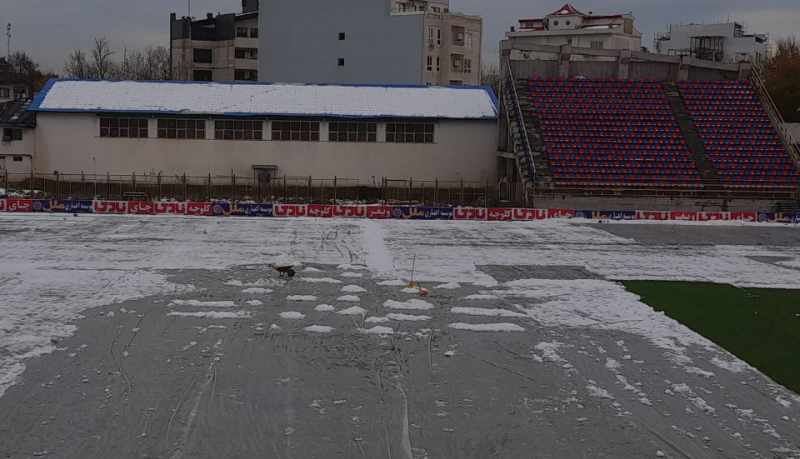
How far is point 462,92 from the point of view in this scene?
5772 centimetres

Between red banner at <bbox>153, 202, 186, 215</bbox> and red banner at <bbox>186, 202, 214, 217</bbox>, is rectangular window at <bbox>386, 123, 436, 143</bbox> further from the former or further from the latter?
red banner at <bbox>153, 202, 186, 215</bbox>

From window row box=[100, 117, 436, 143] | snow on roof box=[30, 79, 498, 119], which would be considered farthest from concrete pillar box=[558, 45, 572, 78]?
window row box=[100, 117, 436, 143]

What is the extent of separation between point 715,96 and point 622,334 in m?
43.0

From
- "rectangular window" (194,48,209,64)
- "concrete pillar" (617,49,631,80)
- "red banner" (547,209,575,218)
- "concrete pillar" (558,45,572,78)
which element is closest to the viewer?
"red banner" (547,209,575,218)

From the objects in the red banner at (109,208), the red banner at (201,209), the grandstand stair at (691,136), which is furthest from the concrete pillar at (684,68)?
the red banner at (109,208)

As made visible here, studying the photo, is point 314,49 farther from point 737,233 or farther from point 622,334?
point 622,334

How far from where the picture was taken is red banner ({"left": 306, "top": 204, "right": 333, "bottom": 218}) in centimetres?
4181

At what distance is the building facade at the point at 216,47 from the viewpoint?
99125 mm

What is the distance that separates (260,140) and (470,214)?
17518 millimetres

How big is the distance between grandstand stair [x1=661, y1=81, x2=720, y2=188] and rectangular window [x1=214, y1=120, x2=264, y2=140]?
1068 inches

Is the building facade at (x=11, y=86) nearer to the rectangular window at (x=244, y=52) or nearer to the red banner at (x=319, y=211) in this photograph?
the rectangular window at (x=244, y=52)

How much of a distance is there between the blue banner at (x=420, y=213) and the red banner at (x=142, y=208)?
12533 millimetres

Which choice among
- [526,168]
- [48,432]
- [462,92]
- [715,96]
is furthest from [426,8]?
[48,432]

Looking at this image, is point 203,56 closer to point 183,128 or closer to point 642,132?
point 183,128
